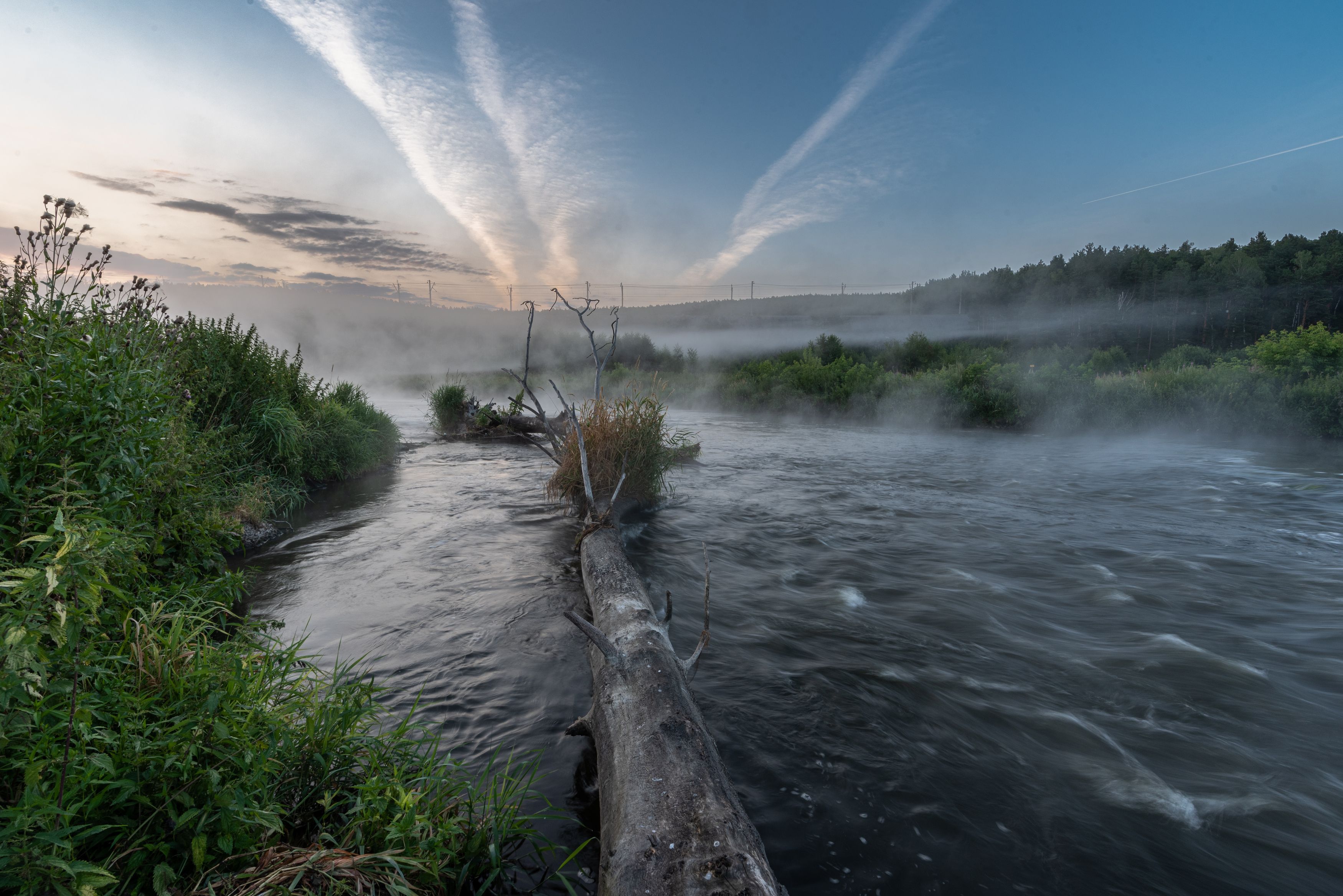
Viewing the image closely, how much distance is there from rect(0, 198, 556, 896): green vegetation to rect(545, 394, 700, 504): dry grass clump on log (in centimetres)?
452

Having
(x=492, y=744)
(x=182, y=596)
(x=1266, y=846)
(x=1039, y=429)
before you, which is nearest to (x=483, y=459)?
(x=182, y=596)

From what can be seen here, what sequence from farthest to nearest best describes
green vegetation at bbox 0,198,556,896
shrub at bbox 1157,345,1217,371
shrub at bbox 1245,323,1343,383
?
shrub at bbox 1157,345,1217,371
shrub at bbox 1245,323,1343,383
green vegetation at bbox 0,198,556,896

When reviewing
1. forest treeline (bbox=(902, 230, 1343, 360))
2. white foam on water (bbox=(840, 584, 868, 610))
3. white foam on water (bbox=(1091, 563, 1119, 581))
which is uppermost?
forest treeline (bbox=(902, 230, 1343, 360))

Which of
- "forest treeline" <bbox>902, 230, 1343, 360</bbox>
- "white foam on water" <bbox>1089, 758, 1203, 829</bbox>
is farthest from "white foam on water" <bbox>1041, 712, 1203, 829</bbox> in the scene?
"forest treeline" <bbox>902, 230, 1343, 360</bbox>

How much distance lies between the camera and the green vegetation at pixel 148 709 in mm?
1729

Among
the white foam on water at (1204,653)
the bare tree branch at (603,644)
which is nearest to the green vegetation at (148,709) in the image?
the bare tree branch at (603,644)

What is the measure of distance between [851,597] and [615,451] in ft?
12.6

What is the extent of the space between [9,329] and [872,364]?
106ft

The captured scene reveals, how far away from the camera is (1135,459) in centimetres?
1541

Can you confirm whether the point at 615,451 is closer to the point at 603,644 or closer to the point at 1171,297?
the point at 603,644

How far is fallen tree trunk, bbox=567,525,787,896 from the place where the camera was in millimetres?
1937

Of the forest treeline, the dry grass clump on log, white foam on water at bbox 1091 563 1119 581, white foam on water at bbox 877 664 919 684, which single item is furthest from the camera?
the forest treeline

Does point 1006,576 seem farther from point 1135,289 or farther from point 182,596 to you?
point 1135,289

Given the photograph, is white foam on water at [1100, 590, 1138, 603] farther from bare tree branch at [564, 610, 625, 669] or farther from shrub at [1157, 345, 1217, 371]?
shrub at [1157, 345, 1217, 371]
